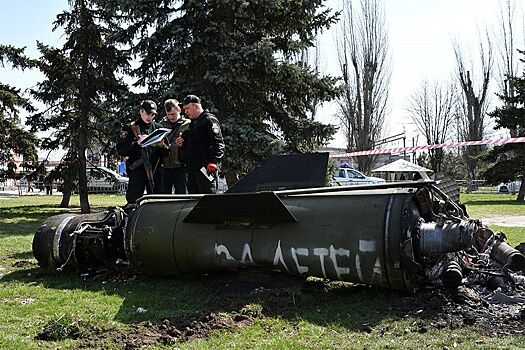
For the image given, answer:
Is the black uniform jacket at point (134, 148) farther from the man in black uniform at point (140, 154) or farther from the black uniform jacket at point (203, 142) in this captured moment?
the black uniform jacket at point (203, 142)

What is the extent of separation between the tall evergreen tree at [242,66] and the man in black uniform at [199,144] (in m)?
5.53

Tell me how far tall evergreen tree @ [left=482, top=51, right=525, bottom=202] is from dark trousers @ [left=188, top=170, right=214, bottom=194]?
2140 cm

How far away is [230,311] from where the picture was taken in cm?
464

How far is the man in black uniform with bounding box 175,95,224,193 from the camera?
22.5ft

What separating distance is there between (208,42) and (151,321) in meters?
9.71

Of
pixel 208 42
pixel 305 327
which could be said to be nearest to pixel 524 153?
pixel 208 42

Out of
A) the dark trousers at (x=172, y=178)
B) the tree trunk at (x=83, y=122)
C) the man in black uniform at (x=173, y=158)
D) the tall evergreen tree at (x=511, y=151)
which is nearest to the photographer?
the man in black uniform at (x=173, y=158)

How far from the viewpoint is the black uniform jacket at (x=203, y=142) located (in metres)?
6.84

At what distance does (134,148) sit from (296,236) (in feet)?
10.1

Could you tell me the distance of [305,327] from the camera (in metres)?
4.20

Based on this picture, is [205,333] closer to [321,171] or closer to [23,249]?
[321,171]

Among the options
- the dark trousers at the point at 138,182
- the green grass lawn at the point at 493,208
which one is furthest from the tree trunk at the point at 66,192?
the green grass lawn at the point at 493,208

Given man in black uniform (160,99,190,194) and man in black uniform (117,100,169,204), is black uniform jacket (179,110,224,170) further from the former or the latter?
man in black uniform (117,100,169,204)

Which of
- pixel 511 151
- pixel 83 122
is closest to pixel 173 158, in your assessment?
pixel 83 122
